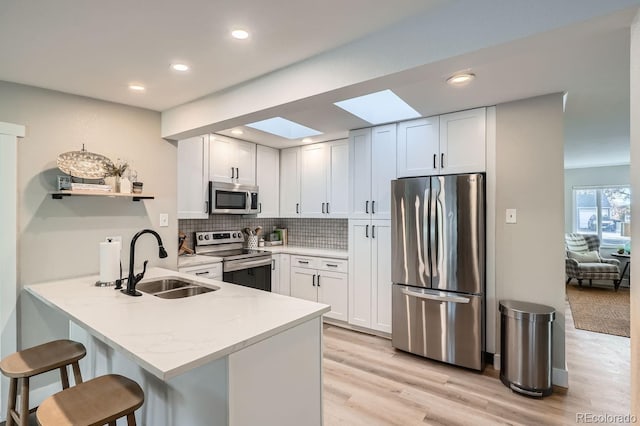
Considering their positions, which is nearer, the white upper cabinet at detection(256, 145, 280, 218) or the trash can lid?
the trash can lid

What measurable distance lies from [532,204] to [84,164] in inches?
138

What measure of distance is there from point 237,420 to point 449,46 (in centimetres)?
181

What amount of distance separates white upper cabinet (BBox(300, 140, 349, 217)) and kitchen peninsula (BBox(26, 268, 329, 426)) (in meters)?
2.32

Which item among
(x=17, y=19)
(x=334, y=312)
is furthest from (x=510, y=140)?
(x=17, y=19)

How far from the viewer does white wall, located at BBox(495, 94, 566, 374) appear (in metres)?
2.61

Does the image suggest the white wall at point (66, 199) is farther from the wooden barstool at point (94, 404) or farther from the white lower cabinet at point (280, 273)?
the white lower cabinet at point (280, 273)

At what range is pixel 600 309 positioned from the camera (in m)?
4.71

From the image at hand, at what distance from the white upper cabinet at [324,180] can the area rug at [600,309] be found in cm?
330

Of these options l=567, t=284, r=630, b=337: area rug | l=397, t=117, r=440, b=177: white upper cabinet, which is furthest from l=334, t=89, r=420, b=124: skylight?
l=567, t=284, r=630, b=337: area rug

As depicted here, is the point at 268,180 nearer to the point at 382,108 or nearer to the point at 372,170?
the point at 372,170

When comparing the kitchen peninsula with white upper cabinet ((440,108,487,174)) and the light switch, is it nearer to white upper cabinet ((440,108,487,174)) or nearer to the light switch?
the light switch

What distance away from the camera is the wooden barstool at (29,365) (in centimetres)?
160

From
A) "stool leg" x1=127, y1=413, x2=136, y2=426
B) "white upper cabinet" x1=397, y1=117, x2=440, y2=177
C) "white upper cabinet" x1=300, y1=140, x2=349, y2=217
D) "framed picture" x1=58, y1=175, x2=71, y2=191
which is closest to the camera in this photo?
"stool leg" x1=127, y1=413, x2=136, y2=426

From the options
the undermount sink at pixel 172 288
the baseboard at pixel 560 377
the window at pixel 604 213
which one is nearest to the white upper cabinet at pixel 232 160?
the undermount sink at pixel 172 288
